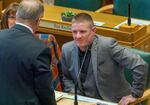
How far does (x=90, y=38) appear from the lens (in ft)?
11.6

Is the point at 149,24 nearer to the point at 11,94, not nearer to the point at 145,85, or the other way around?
the point at 145,85

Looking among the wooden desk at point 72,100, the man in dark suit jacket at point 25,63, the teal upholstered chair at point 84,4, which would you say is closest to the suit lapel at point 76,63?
the wooden desk at point 72,100

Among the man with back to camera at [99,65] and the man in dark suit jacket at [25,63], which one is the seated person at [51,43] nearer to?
the man with back to camera at [99,65]

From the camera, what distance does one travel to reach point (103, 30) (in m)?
4.59

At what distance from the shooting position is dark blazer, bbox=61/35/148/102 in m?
3.48

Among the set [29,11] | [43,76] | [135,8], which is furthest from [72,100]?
[135,8]

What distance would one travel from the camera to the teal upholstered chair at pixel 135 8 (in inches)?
209

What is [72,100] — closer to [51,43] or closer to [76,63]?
[76,63]

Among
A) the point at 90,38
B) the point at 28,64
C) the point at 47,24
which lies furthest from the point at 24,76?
the point at 47,24

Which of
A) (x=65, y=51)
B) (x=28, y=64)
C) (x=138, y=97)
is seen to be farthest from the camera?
(x=65, y=51)

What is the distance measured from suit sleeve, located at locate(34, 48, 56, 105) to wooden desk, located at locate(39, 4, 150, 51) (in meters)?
1.84

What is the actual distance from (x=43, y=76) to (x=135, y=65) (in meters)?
1.01

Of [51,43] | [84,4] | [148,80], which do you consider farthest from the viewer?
[84,4]

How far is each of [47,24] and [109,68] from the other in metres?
1.42
